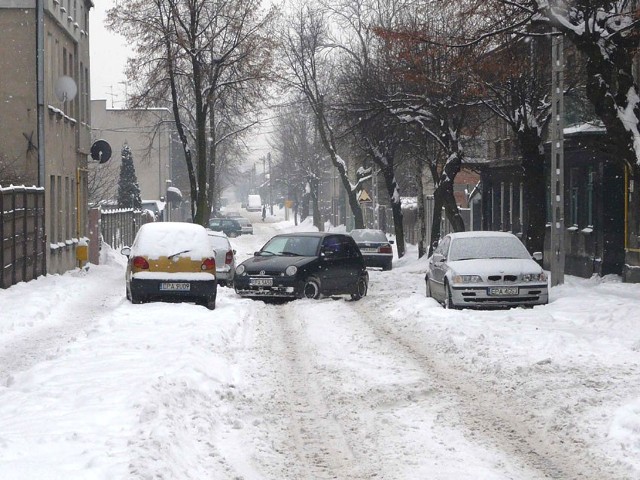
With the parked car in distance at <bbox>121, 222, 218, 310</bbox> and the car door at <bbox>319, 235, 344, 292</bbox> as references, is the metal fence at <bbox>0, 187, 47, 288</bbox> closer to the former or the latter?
the parked car in distance at <bbox>121, 222, 218, 310</bbox>

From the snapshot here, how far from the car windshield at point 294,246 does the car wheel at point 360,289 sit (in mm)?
1251

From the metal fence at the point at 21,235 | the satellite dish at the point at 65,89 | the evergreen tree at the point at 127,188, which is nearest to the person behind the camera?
the metal fence at the point at 21,235

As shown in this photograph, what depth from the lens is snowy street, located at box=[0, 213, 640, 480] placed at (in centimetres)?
734

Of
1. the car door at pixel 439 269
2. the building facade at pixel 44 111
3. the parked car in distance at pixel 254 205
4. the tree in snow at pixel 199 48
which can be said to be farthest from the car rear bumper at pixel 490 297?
the parked car in distance at pixel 254 205

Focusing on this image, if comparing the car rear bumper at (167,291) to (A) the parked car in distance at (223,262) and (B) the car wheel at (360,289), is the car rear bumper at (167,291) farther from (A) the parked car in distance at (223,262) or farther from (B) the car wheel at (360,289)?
(A) the parked car in distance at (223,262)

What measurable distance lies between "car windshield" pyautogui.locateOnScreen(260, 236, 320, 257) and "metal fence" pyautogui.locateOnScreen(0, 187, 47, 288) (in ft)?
17.7

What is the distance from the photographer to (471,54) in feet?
67.6

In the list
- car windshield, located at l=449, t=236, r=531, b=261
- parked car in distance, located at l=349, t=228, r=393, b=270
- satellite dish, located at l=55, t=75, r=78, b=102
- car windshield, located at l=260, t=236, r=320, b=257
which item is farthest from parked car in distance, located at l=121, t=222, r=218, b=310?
parked car in distance, located at l=349, t=228, r=393, b=270

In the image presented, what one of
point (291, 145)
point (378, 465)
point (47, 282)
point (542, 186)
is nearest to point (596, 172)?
point (542, 186)

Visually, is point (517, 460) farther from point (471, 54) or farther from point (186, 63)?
point (186, 63)

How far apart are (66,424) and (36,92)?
22397mm

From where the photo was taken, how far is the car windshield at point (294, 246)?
23.5m

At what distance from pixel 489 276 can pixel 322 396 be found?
9047 mm

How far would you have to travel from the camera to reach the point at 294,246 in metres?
23.8
